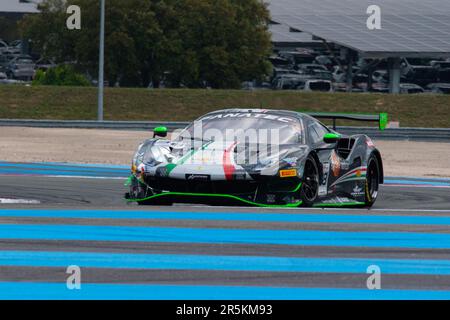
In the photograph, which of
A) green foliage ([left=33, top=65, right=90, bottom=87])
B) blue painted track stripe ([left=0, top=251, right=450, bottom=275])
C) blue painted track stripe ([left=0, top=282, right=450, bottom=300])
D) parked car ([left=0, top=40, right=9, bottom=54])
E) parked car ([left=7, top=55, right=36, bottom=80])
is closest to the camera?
blue painted track stripe ([left=0, top=282, right=450, bottom=300])

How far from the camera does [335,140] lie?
14148mm

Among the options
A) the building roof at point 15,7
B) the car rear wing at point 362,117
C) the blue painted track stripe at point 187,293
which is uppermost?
the building roof at point 15,7

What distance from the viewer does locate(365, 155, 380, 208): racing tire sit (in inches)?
599

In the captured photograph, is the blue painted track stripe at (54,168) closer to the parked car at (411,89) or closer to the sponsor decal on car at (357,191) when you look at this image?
the sponsor decal on car at (357,191)

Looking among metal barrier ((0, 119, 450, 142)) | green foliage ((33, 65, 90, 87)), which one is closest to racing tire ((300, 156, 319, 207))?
metal barrier ((0, 119, 450, 142))

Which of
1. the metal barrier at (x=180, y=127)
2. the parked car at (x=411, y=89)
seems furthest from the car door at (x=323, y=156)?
the parked car at (x=411, y=89)

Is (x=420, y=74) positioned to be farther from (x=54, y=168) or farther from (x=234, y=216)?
(x=234, y=216)

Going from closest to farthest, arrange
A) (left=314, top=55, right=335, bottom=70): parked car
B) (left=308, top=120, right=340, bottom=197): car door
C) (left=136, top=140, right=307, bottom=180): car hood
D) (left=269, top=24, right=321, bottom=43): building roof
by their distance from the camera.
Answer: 1. (left=136, top=140, right=307, bottom=180): car hood
2. (left=308, top=120, right=340, bottom=197): car door
3. (left=269, top=24, right=321, bottom=43): building roof
4. (left=314, top=55, right=335, bottom=70): parked car

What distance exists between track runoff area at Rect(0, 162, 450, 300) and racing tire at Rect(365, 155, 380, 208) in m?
0.97

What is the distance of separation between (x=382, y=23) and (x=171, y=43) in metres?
15.5

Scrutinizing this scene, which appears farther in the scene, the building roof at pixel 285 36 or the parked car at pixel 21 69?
the building roof at pixel 285 36

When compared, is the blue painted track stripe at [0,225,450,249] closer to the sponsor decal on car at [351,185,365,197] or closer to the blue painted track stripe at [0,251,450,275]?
the blue painted track stripe at [0,251,450,275]

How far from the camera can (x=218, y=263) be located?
8.89 metres

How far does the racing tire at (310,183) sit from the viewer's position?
44.3 ft
